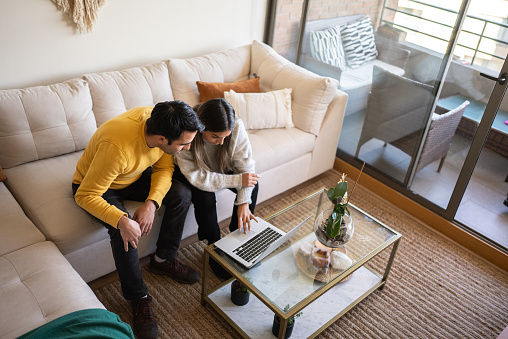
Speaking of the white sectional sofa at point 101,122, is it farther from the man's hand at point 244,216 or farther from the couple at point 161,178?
the man's hand at point 244,216

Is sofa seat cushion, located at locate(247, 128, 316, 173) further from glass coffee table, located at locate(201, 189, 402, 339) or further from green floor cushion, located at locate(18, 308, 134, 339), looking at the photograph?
green floor cushion, located at locate(18, 308, 134, 339)

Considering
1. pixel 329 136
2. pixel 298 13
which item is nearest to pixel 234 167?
pixel 329 136

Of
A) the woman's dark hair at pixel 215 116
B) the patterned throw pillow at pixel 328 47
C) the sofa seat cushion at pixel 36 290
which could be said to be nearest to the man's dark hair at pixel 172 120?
the woman's dark hair at pixel 215 116

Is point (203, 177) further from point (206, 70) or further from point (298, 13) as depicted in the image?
point (298, 13)

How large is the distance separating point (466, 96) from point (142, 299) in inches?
79.8

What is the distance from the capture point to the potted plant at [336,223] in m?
1.92

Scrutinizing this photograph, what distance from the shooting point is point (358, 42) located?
9.75 ft

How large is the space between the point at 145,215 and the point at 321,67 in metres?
1.89

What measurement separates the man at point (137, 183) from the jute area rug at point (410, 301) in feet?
0.49

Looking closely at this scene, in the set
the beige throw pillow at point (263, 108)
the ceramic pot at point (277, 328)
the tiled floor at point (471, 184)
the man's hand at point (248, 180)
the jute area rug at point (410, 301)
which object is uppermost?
the beige throw pillow at point (263, 108)

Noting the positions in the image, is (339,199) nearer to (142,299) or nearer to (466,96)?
(142,299)

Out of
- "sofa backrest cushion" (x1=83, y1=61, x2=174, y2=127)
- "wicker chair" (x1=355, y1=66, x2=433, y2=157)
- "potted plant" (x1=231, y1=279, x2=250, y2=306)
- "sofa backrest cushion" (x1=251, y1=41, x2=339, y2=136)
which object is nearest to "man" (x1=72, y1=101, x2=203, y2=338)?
"potted plant" (x1=231, y1=279, x2=250, y2=306)

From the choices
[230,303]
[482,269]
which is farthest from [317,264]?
[482,269]

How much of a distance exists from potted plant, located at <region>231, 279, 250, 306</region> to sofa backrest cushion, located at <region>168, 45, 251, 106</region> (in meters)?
1.21
